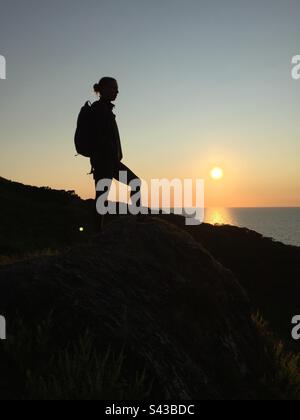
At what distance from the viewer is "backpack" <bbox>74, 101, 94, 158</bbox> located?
26.3ft

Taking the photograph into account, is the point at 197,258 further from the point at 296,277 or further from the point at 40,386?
the point at 296,277

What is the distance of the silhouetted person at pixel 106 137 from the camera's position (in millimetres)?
8094

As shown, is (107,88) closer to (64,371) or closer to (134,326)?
(134,326)

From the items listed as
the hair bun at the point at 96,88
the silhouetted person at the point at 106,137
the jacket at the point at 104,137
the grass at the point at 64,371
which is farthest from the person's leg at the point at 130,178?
the grass at the point at 64,371

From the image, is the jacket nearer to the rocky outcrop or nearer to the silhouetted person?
the silhouetted person

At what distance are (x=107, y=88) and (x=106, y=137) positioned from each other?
0.81 metres

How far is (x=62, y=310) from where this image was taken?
5750 mm

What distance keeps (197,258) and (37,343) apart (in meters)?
3.78

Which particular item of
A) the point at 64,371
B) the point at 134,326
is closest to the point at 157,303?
the point at 134,326

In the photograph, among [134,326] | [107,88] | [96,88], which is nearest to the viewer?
[134,326]

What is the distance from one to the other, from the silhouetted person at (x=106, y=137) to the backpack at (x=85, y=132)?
7 cm

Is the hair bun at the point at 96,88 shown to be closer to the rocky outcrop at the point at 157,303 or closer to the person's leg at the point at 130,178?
the person's leg at the point at 130,178

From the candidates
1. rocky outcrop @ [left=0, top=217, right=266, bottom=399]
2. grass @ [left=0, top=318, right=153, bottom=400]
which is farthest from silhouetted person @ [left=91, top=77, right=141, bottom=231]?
grass @ [left=0, top=318, right=153, bottom=400]

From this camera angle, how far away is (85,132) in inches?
318
